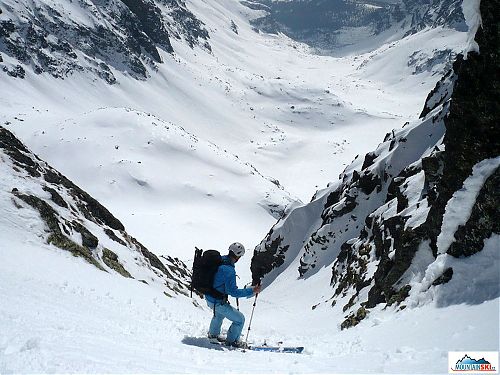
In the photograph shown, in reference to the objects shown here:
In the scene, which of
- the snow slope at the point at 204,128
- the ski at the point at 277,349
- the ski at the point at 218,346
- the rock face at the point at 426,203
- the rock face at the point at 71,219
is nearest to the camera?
the ski at the point at 218,346

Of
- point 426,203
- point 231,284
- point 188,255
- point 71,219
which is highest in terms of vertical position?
point 188,255

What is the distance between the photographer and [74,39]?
128750 mm

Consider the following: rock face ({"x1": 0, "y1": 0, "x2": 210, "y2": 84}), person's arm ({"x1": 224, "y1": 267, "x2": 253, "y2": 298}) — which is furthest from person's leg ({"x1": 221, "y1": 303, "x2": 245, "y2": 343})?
rock face ({"x1": 0, "y1": 0, "x2": 210, "y2": 84})

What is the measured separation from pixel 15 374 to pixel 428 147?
2729 cm

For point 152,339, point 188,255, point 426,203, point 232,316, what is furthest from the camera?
point 188,255

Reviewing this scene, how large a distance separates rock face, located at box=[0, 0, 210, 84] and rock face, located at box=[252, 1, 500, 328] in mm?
100442

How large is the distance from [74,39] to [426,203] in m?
133

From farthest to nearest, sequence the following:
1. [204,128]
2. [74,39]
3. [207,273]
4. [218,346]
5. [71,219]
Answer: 1. [74,39]
2. [204,128]
3. [71,219]
4. [207,273]
5. [218,346]

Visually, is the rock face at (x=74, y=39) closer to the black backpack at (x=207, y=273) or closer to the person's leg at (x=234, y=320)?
the black backpack at (x=207, y=273)

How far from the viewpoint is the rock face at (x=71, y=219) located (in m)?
20.5

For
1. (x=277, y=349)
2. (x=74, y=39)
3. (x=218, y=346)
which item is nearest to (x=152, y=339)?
(x=218, y=346)

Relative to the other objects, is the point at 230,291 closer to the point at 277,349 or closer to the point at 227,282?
the point at 227,282

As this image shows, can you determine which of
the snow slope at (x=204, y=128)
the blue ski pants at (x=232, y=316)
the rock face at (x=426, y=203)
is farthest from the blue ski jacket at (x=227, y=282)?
the snow slope at (x=204, y=128)

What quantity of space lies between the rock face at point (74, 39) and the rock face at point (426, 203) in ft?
330
